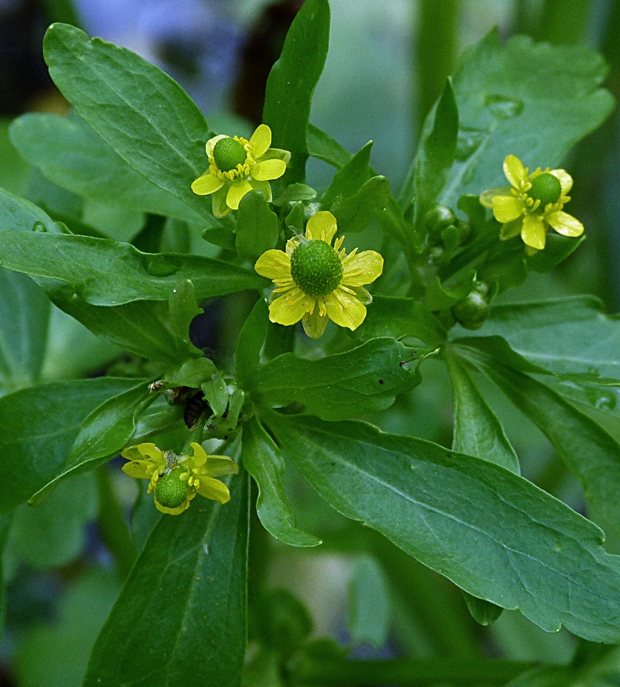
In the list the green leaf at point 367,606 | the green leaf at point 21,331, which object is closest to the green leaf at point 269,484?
the green leaf at point 21,331

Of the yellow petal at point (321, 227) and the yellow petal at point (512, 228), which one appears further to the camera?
the yellow petal at point (512, 228)

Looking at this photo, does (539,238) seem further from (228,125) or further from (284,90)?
(228,125)

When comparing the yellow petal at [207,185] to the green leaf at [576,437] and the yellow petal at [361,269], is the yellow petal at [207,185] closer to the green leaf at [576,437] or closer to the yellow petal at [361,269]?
the yellow petal at [361,269]

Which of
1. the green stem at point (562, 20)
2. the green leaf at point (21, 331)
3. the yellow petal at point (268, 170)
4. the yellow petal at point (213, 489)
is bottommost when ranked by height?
the green leaf at point (21, 331)

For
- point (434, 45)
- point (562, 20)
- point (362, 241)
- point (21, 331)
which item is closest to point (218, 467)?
point (21, 331)

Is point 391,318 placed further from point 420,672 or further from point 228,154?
point 420,672

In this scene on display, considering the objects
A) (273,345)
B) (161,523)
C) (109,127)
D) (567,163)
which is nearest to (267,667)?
(161,523)

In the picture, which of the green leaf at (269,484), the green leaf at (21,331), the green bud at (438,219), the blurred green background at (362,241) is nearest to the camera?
the green leaf at (269,484)
